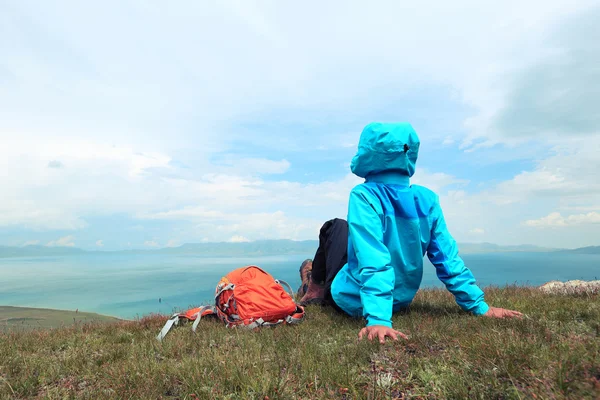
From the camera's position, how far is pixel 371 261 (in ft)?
12.6

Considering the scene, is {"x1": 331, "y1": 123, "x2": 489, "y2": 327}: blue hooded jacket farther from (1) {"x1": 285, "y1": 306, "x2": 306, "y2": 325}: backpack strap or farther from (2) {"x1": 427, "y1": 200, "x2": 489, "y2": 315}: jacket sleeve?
(1) {"x1": 285, "y1": 306, "x2": 306, "y2": 325}: backpack strap

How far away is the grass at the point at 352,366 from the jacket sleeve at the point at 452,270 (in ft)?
1.05

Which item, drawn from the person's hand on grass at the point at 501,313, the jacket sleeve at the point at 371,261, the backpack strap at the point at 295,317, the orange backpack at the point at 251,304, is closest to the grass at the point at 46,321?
the orange backpack at the point at 251,304

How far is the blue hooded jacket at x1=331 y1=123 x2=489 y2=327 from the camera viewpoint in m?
4.06

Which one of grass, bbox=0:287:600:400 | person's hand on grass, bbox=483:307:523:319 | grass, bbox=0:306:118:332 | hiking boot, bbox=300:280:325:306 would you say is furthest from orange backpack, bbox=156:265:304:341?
grass, bbox=0:306:118:332

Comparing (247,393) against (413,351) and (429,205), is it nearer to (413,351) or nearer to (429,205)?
(413,351)

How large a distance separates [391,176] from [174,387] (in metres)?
3.47

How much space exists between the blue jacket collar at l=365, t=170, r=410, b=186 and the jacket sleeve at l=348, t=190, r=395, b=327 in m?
0.44

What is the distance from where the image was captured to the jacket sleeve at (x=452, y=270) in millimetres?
4551

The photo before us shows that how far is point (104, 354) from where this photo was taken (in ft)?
13.2

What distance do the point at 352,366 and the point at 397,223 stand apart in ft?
7.09

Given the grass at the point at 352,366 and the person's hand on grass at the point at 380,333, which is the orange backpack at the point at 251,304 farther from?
the person's hand on grass at the point at 380,333

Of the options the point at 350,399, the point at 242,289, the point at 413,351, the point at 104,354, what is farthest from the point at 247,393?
the point at 242,289

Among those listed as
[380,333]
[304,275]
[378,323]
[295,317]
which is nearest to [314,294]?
[295,317]
